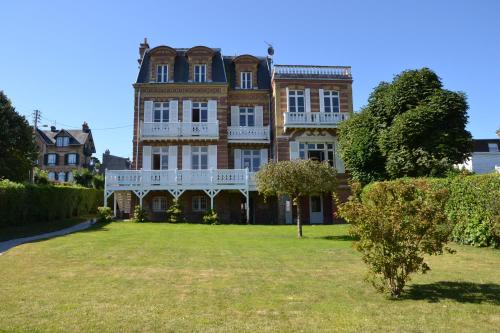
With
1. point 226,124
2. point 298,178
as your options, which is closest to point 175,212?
point 226,124

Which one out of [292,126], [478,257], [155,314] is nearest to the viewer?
[155,314]

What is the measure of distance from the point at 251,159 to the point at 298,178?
38.3 feet

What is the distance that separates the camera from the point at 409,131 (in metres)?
20.5

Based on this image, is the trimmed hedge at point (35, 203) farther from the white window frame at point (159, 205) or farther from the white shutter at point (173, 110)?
the white shutter at point (173, 110)

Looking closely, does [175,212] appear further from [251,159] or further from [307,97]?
[307,97]

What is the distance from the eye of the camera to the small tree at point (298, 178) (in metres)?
17.2

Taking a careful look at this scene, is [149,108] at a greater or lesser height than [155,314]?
greater

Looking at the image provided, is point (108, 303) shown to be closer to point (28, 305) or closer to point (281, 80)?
point (28, 305)

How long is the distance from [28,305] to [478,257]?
1086cm

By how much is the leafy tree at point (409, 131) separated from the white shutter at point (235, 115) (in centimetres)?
792

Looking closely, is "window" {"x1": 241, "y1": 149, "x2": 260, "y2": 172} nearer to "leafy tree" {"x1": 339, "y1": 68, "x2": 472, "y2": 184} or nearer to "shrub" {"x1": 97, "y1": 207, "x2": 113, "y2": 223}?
"leafy tree" {"x1": 339, "y1": 68, "x2": 472, "y2": 184}

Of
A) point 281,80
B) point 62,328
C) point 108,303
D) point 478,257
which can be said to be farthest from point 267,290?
point 281,80

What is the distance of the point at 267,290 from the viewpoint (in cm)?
774

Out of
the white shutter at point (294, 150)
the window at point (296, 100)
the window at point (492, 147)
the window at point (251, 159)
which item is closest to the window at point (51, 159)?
the window at point (251, 159)
